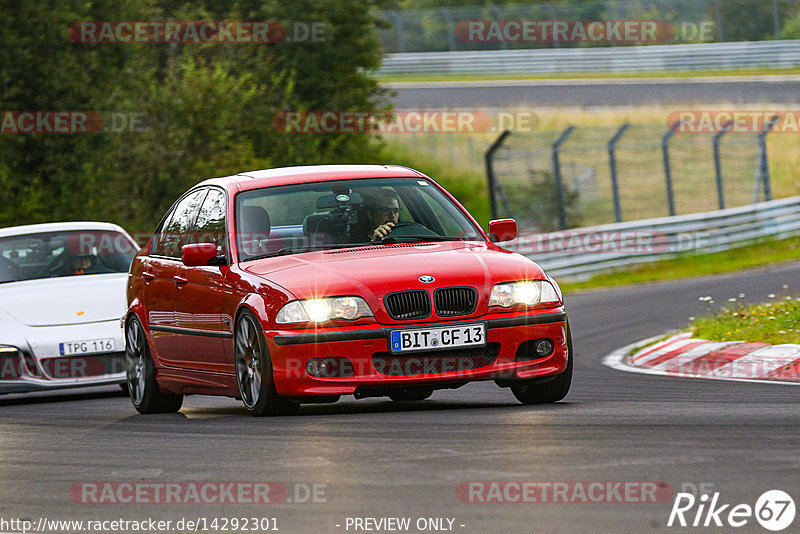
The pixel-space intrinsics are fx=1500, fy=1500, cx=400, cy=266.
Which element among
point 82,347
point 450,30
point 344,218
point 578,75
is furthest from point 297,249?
point 450,30

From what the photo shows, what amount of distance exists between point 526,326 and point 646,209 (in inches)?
821

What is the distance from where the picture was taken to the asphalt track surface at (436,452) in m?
5.45

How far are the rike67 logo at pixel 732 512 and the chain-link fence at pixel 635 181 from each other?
2008cm

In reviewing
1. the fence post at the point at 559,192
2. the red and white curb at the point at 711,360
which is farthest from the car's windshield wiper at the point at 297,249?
the fence post at the point at 559,192

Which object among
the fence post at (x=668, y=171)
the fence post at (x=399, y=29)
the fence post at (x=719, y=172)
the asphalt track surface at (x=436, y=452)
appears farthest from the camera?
the fence post at (x=399, y=29)

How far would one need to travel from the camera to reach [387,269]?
27.3 feet

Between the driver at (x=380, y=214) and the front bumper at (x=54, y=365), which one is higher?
the driver at (x=380, y=214)

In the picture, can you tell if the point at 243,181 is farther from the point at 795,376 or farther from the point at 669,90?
the point at 669,90

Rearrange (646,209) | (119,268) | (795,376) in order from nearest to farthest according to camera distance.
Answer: (795,376)
(119,268)
(646,209)

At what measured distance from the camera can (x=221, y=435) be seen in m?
7.88

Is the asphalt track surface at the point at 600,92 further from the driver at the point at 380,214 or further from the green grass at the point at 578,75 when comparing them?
the driver at the point at 380,214

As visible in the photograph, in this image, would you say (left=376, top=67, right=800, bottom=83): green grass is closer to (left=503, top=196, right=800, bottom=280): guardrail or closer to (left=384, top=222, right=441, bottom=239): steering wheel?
(left=503, top=196, right=800, bottom=280): guardrail

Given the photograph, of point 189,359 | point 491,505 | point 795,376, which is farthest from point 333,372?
point 795,376

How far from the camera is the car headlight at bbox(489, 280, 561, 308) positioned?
8.32m
